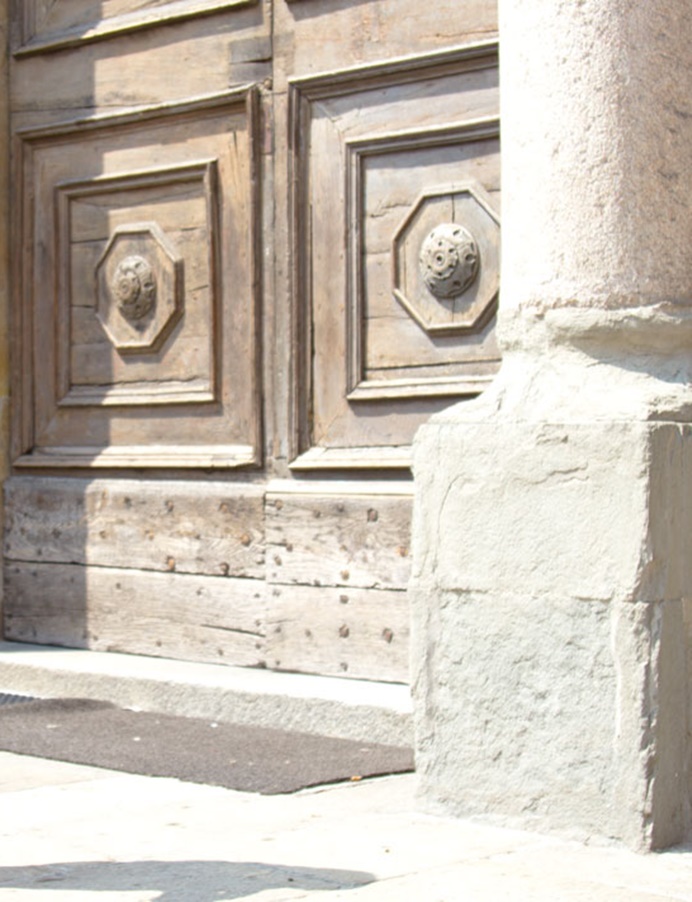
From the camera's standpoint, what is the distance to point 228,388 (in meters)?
6.08

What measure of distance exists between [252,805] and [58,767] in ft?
2.54

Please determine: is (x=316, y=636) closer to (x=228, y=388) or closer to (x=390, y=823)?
(x=228, y=388)

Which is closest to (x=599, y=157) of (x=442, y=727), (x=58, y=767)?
(x=442, y=727)

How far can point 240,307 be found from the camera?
6.02m

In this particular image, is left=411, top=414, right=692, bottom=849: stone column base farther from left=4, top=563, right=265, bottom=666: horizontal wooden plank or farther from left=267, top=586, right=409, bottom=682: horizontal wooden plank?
left=4, top=563, right=265, bottom=666: horizontal wooden plank

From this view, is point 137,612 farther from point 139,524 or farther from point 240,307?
point 240,307

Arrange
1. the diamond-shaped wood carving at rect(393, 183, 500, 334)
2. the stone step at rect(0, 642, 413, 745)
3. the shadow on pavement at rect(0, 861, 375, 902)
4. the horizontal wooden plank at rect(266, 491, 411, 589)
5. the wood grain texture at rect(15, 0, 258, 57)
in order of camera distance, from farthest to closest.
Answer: the wood grain texture at rect(15, 0, 258, 57) < the horizontal wooden plank at rect(266, 491, 411, 589) < the diamond-shaped wood carving at rect(393, 183, 500, 334) < the stone step at rect(0, 642, 413, 745) < the shadow on pavement at rect(0, 861, 375, 902)

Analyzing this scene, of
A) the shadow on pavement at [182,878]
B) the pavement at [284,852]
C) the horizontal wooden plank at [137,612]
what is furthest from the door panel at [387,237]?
the shadow on pavement at [182,878]

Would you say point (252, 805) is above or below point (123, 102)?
below

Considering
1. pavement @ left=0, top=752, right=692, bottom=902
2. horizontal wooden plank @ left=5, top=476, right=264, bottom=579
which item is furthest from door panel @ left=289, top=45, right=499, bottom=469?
pavement @ left=0, top=752, right=692, bottom=902

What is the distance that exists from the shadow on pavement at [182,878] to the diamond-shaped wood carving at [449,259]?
90.7 inches

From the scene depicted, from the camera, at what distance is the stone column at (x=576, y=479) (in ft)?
12.3

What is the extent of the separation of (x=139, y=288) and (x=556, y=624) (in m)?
2.94

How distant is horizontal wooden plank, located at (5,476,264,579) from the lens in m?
5.91
